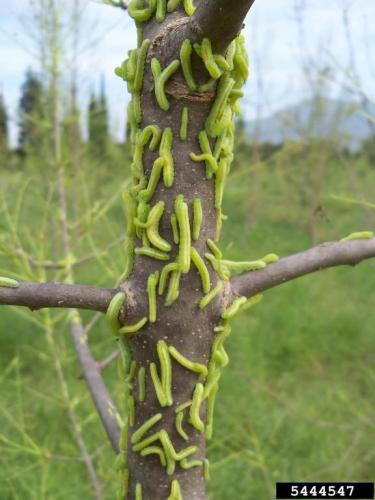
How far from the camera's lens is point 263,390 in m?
1.71

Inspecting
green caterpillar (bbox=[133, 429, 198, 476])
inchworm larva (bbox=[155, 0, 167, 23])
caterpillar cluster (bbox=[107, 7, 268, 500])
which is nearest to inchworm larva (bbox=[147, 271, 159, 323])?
caterpillar cluster (bbox=[107, 7, 268, 500])

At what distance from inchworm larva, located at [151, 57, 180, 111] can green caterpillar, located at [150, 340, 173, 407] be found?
20 centimetres

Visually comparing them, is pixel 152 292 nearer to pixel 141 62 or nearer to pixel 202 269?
pixel 202 269

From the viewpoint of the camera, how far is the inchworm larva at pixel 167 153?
48 cm

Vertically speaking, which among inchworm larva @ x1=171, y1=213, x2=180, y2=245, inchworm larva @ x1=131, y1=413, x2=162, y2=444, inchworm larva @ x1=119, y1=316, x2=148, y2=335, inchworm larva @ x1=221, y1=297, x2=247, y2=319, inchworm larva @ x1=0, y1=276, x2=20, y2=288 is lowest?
inchworm larva @ x1=131, y1=413, x2=162, y2=444

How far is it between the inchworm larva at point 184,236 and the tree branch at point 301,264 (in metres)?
0.06

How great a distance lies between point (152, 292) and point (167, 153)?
11 cm

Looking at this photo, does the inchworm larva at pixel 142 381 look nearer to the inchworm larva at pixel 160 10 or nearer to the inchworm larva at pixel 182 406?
the inchworm larva at pixel 182 406

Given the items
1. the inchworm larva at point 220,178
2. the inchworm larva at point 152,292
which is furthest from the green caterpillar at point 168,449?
the inchworm larva at point 220,178

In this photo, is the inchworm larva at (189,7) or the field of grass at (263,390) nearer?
the inchworm larva at (189,7)

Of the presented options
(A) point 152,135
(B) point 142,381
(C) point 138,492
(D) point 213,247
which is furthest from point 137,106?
(C) point 138,492

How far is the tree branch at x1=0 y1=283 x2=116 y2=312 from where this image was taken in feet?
1.52

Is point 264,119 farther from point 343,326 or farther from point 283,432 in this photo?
point 283,432

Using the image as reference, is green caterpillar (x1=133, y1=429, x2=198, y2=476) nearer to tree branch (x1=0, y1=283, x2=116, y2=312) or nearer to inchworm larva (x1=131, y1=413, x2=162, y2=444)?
inchworm larva (x1=131, y1=413, x2=162, y2=444)
